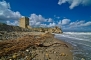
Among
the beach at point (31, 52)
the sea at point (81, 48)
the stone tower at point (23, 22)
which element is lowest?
the sea at point (81, 48)

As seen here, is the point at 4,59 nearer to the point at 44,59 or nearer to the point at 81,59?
the point at 44,59

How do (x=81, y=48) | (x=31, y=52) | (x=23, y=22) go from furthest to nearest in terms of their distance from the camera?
(x=23, y=22)
(x=81, y=48)
(x=31, y=52)

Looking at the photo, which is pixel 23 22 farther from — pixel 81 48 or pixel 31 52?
pixel 31 52

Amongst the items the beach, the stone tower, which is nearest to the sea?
the beach

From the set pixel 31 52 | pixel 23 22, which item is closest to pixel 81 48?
pixel 31 52

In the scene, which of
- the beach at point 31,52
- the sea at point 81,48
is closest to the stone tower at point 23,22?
the sea at point 81,48

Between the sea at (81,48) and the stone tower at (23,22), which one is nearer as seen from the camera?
the sea at (81,48)

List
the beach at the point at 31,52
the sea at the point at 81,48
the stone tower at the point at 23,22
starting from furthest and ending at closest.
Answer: the stone tower at the point at 23,22 < the sea at the point at 81,48 < the beach at the point at 31,52

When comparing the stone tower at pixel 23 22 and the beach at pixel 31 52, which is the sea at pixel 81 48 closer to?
the beach at pixel 31 52

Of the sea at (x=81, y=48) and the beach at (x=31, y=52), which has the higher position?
the beach at (x=31, y=52)

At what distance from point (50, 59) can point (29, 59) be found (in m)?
1.13

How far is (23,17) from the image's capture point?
66.9m

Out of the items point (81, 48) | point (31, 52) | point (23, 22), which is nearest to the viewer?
point (31, 52)

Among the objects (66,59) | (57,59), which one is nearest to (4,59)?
(57,59)
